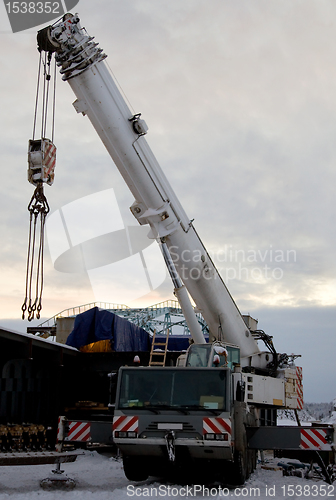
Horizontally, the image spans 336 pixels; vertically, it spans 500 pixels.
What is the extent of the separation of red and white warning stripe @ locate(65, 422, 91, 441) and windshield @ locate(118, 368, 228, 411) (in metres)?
1.13

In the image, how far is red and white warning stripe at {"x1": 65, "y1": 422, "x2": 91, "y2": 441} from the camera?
35.4 ft

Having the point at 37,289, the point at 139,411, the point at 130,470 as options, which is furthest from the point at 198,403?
the point at 37,289

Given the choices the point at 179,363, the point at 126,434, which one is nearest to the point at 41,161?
the point at 179,363

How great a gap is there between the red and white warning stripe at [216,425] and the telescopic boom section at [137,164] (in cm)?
636

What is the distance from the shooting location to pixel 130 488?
32.6 ft

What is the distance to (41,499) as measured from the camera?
28.2 feet

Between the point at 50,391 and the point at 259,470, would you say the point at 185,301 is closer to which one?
the point at 259,470

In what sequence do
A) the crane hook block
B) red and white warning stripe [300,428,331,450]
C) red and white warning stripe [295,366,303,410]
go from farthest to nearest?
red and white warning stripe [295,366,303,410]
the crane hook block
red and white warning stripe [300,428,331,450]

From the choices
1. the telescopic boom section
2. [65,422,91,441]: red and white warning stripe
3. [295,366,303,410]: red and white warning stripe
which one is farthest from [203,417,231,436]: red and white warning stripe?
[295,366,303,410]: red and white warning stripe

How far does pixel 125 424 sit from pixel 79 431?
142cm

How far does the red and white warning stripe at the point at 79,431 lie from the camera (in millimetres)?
10778

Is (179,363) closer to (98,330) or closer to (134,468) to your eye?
(134,468)

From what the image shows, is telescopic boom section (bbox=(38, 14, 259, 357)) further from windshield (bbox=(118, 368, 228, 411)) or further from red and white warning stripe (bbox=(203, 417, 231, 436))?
red and white warning stripe (bbox=(203, 417, 231, 436))

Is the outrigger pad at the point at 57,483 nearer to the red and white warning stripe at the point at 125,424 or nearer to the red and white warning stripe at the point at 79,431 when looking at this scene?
the red and white warning stripe at the point at 79,431
